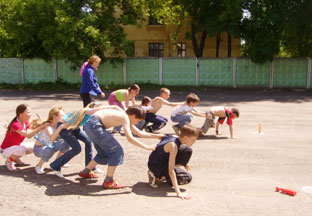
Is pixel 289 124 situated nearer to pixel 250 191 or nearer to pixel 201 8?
pixel 250 191

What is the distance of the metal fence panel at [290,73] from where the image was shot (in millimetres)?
21956

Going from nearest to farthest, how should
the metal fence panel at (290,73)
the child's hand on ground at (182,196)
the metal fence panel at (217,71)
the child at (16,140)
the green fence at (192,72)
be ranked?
the child's hand on ground at (182,196) → the child at (16,140) → the metal fence panel at (290,73) → the green fence at (192,72) → the metal fence panel at (217,71)

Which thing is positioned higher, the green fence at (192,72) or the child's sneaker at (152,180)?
the green fence at (192,72)

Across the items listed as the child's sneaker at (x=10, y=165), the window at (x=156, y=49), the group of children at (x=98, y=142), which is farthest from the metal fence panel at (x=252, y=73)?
the child's sneaker at (x=10, y=165)

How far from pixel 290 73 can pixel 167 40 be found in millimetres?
11952

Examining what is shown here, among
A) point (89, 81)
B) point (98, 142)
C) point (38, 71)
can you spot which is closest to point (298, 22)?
point (89, 81)

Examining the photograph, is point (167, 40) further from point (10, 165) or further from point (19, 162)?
point (10, 165)

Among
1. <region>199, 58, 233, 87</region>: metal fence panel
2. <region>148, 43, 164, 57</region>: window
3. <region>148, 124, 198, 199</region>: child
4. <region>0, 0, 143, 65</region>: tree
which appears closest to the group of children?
<region>148, 124, 198, 199</region>: child

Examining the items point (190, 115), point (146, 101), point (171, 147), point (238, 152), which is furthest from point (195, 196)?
point (146, 101)

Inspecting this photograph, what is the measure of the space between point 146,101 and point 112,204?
460 cm

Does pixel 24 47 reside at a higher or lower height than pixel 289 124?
higher

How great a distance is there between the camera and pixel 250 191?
4547 millimetres

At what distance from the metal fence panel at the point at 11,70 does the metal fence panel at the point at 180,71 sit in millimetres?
10861

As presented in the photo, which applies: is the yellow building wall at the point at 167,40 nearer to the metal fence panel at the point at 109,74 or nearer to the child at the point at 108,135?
the metal fence panel at the point at 109,74
